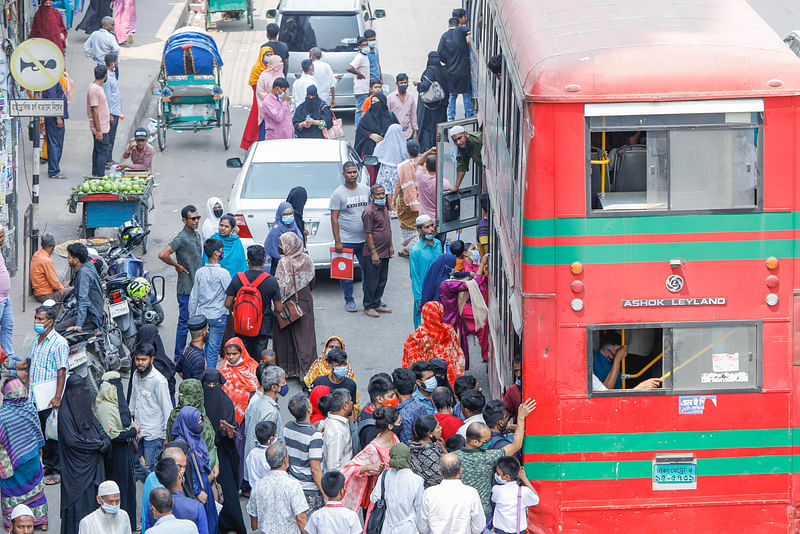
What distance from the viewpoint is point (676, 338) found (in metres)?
8.55

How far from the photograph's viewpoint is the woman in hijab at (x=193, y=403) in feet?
32.3

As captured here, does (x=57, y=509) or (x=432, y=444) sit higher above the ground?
(x=432, y=444)

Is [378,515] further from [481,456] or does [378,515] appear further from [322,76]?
[322,76]

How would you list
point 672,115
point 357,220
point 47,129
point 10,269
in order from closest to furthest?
1. point 672,115
2. point 357,220
3. point 10,269
4. point 47,129

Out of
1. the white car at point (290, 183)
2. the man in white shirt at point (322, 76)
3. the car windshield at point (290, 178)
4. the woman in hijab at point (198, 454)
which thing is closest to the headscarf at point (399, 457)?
the woman in hijab at point (198, 454)

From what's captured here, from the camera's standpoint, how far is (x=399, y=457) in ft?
28.1

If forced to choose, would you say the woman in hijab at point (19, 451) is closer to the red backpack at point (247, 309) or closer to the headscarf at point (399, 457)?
the red backpack at point (247, 309)

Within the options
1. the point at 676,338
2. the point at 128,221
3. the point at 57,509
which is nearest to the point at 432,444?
the point at 676,338

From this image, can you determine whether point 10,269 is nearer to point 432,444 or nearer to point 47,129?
point 47,129

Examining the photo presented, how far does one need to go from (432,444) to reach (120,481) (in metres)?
2.89

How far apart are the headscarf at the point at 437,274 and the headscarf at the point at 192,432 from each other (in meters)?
4.04

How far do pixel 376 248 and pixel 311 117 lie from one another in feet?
17.3

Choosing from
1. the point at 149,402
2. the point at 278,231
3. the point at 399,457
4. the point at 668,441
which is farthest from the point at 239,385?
the point at 668,441

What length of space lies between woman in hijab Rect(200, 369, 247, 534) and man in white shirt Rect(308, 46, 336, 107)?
11027 millimetres
